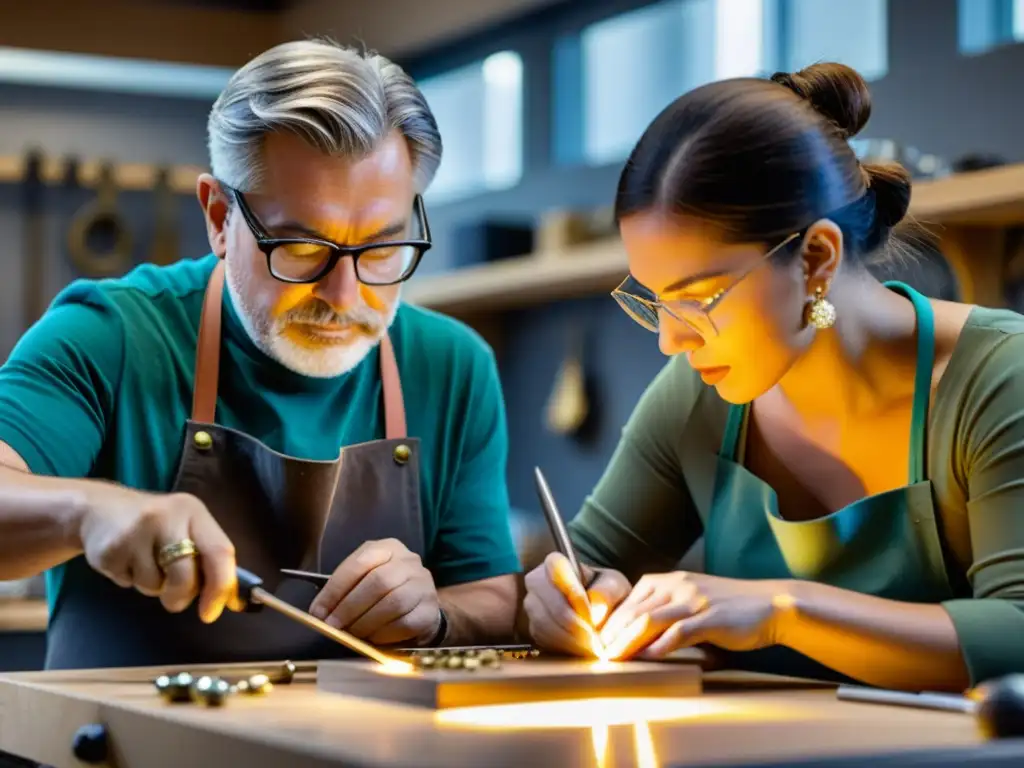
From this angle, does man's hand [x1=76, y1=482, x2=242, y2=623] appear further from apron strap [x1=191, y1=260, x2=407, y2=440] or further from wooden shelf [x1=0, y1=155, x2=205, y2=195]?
wooden shelf [x1=0, y1=155, x2=205, y2=195]

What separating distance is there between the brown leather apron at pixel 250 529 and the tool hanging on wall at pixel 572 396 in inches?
87.7

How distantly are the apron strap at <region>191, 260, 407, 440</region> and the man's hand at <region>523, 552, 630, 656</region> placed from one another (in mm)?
499

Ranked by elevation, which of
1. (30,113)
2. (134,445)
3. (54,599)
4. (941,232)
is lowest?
(54,599)

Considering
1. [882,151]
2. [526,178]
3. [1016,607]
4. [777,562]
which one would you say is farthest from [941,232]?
[526,178]

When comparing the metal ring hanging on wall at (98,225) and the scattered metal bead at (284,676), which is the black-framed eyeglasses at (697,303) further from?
the metal ring hanging on wall at (98,225)

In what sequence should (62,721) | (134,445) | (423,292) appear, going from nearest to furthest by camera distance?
(62,721) < (134,445) < (423,292)

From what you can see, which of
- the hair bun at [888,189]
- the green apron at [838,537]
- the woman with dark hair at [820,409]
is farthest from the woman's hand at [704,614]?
the hair bun at [888,189]

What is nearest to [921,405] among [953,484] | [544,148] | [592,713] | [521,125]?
[953,484]

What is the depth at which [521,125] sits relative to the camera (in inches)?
195

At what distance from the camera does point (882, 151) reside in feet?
9.62

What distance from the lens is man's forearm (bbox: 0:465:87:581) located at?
1.70 m

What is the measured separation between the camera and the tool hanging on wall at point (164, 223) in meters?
5.44

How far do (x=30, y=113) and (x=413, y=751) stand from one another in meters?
4.83

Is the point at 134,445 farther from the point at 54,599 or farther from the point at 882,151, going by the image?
the point at 882,151
